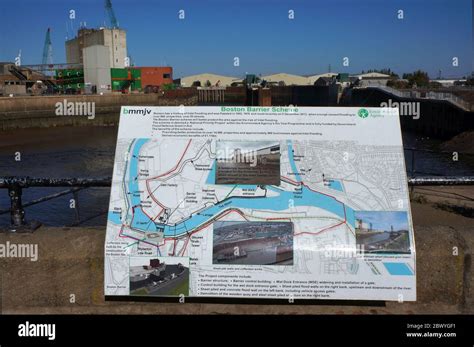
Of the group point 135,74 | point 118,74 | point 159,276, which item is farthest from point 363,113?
point 135,74

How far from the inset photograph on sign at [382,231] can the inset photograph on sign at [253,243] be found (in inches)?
20.4

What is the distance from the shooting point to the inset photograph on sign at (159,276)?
331 centimetres

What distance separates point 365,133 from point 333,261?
103 cm

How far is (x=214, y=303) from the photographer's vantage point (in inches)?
135

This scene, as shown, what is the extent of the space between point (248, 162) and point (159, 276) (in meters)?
1.08

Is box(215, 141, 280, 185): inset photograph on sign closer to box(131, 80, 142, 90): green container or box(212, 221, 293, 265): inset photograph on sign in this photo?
box(212, 221, 293, 265): inset photograph on sign

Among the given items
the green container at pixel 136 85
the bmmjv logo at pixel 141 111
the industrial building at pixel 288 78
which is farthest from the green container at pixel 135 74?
the bmmjv logo at pixel 141 111

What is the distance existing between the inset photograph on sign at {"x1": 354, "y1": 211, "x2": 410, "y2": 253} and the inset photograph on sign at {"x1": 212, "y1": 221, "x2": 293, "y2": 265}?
1.70ft

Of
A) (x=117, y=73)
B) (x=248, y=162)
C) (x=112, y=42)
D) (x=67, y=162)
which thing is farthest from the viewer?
(x=112, y=42)

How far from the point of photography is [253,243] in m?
3.30

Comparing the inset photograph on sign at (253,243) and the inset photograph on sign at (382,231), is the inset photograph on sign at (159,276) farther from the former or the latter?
the inset photograph on sign at (382,231)

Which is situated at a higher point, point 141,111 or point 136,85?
point 136,85

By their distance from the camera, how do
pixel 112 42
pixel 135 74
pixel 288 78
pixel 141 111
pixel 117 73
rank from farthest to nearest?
pixel 288 78, pixel 112 42, pixel 135 74, pixel 117 73, pixel 141 111

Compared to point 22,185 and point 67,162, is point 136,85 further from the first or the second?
point 22,185
